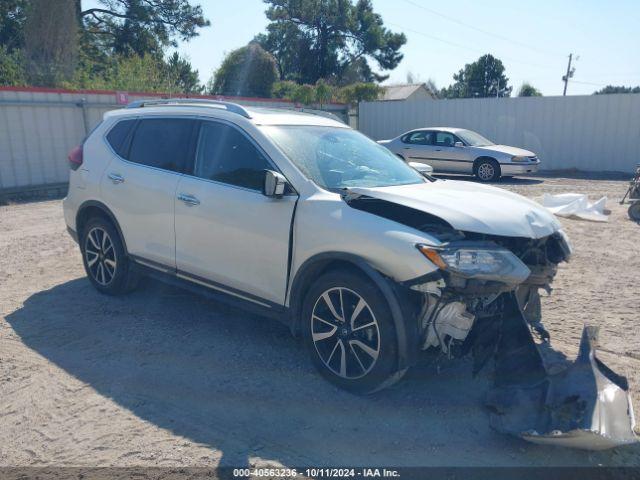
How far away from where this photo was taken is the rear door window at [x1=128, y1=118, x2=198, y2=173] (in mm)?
4969

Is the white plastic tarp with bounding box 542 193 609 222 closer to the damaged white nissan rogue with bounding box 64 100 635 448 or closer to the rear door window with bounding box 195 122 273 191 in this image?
the damaged white nissan rogue with bounding box 64 100 635 448

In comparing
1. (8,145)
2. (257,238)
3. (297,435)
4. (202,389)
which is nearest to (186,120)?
(257,238)

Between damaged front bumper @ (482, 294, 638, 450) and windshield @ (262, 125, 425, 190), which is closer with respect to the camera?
damaged front bumper @ (482, 294, 638, 450)

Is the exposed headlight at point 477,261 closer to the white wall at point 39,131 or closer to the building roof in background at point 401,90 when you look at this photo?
the white wall at point 39,131

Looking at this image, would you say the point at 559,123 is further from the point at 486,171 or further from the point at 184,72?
the point at 184,72

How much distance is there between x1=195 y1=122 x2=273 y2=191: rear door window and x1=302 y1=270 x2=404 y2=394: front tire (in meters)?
1.02

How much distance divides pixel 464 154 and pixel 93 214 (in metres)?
12.2

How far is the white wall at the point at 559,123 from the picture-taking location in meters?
17.7

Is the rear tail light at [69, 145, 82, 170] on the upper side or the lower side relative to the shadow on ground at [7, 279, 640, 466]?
upper

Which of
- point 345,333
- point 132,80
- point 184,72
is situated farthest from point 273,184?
point 184,72

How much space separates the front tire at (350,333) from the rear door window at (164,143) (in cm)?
183

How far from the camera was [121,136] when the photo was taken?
18.5 ft

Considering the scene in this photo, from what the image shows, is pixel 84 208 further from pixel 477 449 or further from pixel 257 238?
pixel 477 449

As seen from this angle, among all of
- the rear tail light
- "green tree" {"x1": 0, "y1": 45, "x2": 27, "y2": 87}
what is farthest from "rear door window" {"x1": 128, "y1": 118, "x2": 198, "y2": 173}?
"green tree" {"x1": 0, "y1": 45, "x2": 27, "y2": 87}
